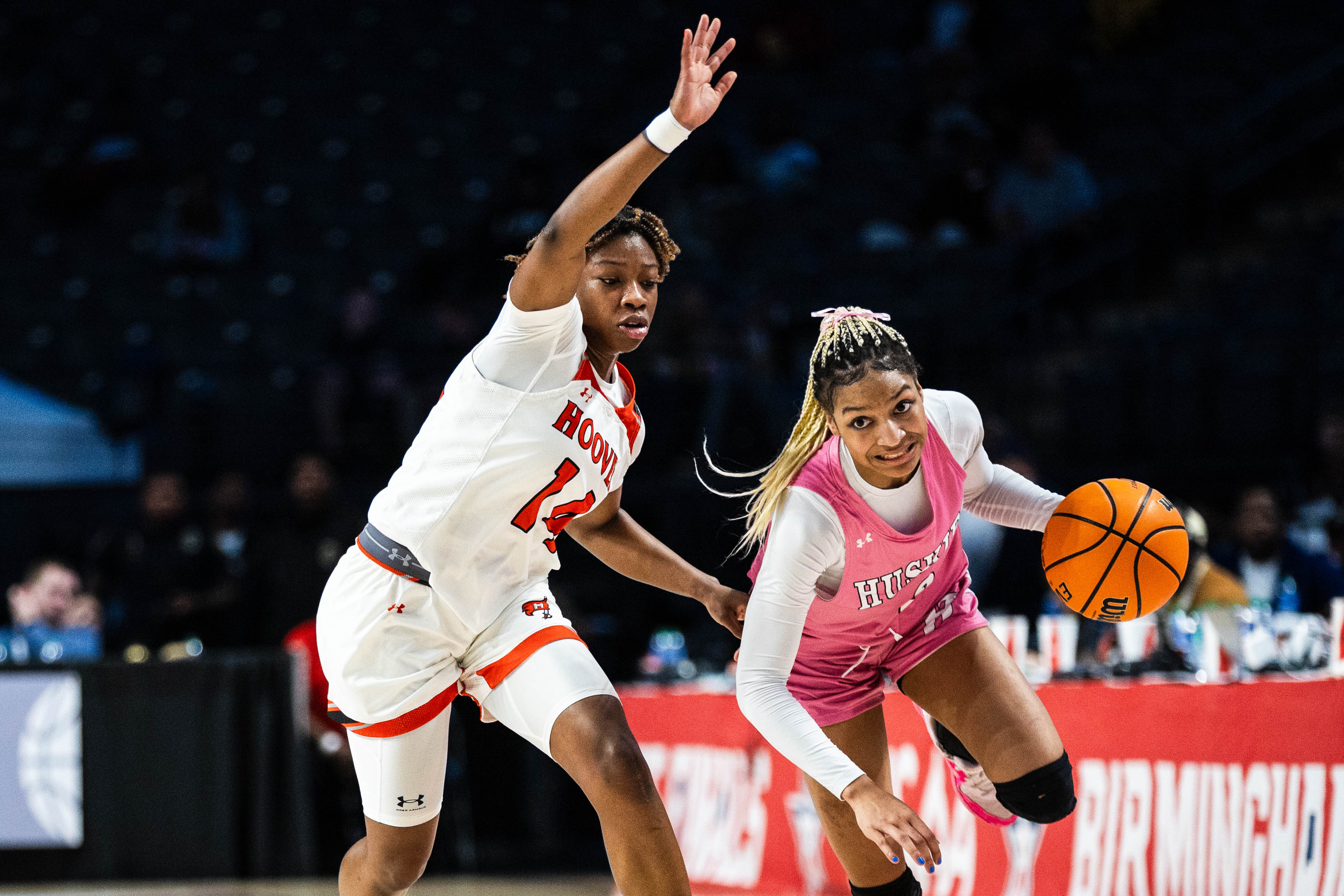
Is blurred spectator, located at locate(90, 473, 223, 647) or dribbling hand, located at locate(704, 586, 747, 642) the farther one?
blurred spectator, located at locate(90, 473, 223, 647)

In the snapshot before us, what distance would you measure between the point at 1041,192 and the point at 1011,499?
316 inches

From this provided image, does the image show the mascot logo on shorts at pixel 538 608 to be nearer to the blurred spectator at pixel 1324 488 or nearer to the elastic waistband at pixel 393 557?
the elastic waistband at pixel 393 557

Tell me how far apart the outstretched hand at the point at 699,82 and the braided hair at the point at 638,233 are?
1.62 ft

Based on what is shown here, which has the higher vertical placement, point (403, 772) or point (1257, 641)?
point (1257, 641)

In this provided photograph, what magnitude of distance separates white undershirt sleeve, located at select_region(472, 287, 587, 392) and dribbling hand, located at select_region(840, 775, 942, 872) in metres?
1.21

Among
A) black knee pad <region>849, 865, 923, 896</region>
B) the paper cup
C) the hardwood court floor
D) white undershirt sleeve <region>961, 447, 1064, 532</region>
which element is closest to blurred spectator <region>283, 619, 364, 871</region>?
the hardwood court floor

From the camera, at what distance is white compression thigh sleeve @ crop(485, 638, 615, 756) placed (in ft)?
12.3

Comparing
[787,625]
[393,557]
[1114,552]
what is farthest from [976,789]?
[393,557]

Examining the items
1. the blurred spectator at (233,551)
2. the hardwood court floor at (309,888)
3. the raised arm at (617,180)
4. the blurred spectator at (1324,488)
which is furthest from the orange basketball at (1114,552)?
the blurred spectator at (233,551)

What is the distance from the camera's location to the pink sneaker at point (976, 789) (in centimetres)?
433

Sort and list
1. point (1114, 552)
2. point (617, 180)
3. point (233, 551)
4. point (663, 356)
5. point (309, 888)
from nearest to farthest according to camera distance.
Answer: point (617, 180) < point (1114, 552) < point (309, 888) < point (233, 551) < point (663, 356)

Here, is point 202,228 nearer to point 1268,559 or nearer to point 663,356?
point 663,356

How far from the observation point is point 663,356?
431 inches

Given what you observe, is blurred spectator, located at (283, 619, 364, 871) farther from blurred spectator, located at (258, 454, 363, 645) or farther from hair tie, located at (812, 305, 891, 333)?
hair tie, located at (812, 305, 891, 333)
